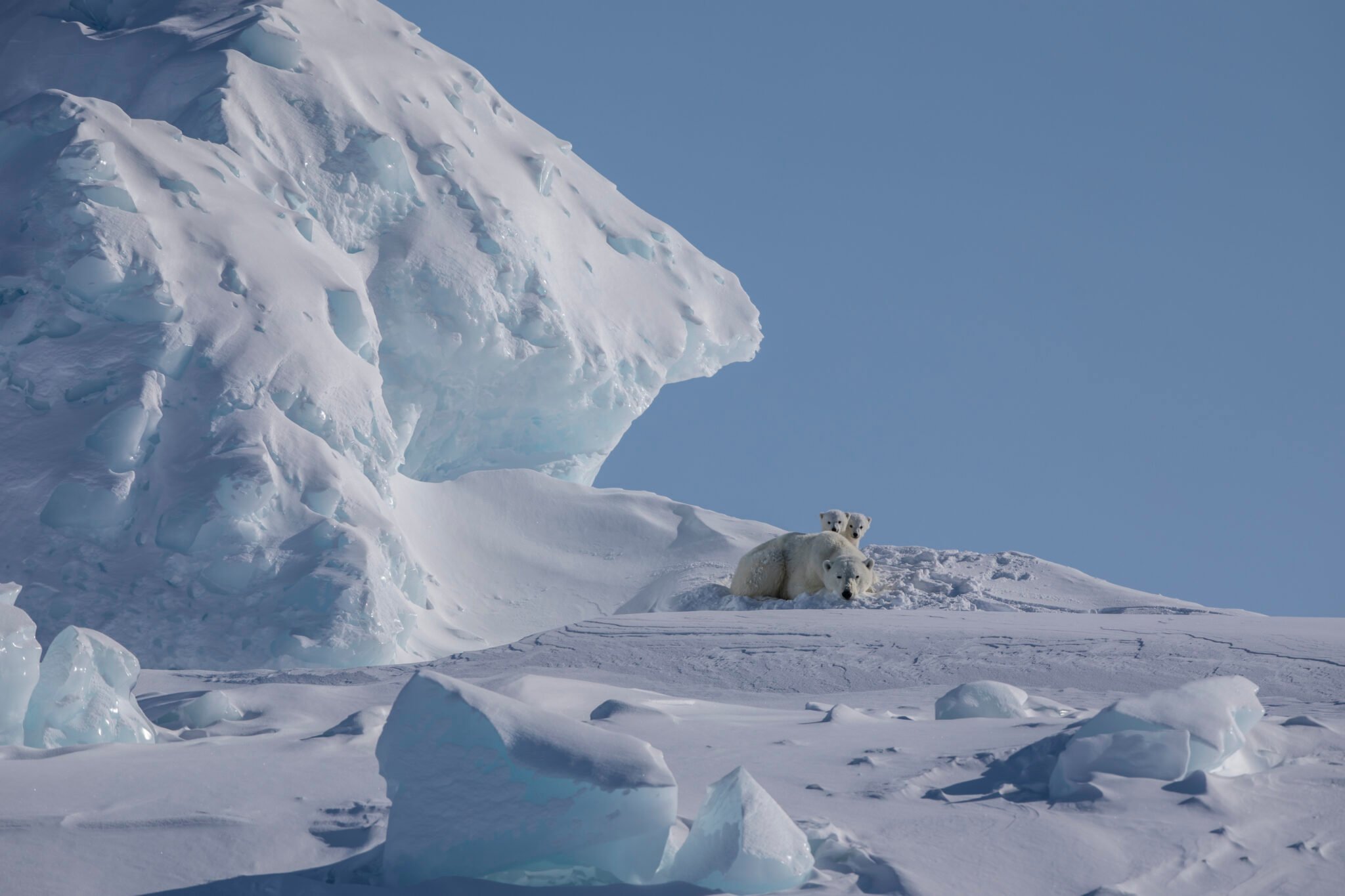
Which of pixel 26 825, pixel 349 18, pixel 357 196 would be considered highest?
pixel 349 18

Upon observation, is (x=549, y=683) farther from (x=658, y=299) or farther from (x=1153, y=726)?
(x=658, y=299)

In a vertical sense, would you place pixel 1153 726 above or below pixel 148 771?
above

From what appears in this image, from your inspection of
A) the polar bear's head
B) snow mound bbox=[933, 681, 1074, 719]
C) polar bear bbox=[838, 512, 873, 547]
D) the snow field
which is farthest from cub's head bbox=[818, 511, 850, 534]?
the snow field

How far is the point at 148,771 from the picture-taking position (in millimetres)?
3176

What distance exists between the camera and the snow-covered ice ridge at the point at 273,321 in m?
8.77

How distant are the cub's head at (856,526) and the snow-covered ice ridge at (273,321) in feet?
10.9

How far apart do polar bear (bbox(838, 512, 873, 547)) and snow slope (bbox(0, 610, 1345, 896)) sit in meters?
4.04

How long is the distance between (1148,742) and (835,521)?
21.3 ft

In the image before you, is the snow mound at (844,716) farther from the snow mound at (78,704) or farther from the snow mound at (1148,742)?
the snow mound at (78,704)

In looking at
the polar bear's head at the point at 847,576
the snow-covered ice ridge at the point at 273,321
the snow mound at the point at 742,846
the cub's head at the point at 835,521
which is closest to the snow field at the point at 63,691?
the snow mound at the point at 742,846

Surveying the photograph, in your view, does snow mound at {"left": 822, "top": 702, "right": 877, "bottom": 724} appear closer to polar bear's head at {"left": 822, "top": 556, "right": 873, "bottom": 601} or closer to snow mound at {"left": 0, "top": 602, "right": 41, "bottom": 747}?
snow mound at {"left": 0, "top": 602, "right": 41, "bottom": 747}

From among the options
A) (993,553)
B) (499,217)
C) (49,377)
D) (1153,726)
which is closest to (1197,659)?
(1153,726)

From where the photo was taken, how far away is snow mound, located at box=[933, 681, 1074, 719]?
412cm

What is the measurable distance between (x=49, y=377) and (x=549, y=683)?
628 centimetres
